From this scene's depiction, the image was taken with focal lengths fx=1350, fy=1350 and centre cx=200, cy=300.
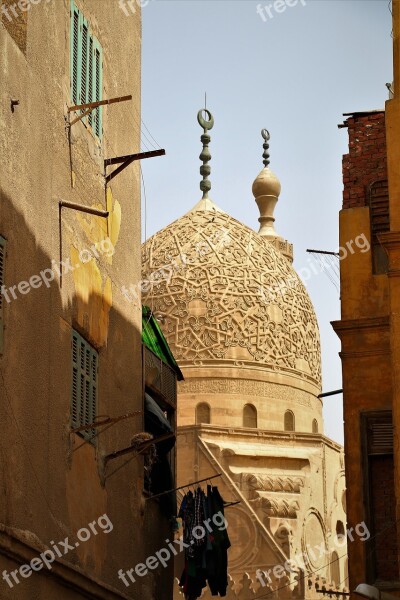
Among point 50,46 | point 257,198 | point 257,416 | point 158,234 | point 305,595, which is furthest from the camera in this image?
point 257,198

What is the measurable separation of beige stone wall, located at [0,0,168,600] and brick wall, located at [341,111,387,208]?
110 inches

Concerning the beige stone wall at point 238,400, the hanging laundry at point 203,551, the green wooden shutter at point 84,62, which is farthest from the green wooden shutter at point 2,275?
the beige stone wall at point 238,400

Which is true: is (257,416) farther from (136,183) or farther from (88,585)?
(88,585)

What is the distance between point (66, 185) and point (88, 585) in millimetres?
4109

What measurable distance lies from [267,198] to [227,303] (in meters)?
5.75

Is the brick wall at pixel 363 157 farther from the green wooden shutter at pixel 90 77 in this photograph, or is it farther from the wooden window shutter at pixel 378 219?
the green wooden shutter at pixel 90 77

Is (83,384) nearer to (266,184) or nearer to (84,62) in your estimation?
(84,62)

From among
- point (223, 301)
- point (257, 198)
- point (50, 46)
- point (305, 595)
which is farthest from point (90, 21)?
point (257, 198)

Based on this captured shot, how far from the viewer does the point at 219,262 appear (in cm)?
3231

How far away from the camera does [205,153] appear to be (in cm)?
3356

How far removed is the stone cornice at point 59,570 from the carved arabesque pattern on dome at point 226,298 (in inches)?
649

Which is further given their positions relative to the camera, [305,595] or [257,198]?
[257,198]

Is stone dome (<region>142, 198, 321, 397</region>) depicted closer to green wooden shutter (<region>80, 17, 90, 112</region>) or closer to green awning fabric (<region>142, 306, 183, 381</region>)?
green awning fabric (<region>142, 306, 183, 381</region>)

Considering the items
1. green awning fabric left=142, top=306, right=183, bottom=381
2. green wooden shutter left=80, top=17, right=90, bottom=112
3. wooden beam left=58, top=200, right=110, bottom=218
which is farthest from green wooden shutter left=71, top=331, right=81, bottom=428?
green awning fabric left=142, top=306, right=183, bottom=381
